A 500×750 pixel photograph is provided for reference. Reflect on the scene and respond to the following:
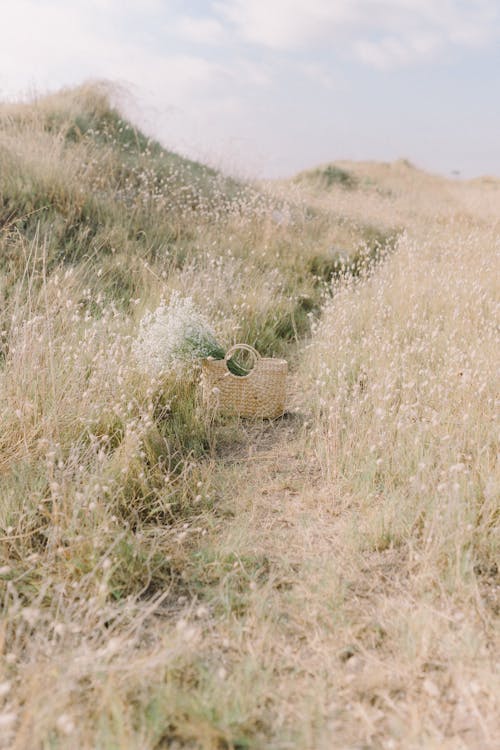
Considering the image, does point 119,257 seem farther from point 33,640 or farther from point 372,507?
point 33,640

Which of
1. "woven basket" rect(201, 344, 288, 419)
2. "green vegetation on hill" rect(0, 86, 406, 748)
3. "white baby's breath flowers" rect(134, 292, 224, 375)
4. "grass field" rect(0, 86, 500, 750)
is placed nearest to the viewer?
"grass field" rect(0, 86, 500, 750)

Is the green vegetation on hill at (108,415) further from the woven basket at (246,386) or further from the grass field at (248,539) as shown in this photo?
the woven basket at (246,386)

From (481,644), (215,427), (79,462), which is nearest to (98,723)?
(481,644)

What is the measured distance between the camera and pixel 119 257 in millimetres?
5930

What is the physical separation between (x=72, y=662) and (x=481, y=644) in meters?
1.40

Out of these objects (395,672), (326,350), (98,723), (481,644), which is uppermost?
(326,350)

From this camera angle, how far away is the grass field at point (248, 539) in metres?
1.89

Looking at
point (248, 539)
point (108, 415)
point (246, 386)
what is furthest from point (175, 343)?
point (248, 539)

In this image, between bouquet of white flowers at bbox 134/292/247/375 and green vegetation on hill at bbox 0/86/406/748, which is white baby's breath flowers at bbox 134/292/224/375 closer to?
bouquet of white flowers at bbox 134/292/247/375

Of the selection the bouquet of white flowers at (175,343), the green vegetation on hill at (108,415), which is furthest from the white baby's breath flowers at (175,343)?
the green vegetation on hill at (108,415)

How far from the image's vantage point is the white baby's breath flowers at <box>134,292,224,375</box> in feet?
12.8

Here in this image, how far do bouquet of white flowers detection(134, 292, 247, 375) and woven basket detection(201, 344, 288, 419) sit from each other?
0.41ft

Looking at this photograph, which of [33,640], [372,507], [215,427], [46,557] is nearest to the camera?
[33,640]

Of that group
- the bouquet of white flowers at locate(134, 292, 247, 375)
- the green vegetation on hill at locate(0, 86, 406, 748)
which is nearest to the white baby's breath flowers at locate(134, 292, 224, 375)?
the bouquet of white flowers at locate(134, 292, 247, 375)
